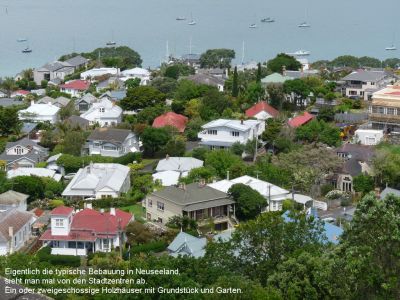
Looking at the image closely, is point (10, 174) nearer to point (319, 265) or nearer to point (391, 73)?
point (319, 265)

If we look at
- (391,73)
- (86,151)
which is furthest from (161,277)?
(391,73)

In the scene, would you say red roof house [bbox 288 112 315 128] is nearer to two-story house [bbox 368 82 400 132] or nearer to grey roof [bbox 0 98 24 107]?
two-story house [bbox 368 82 400 132]

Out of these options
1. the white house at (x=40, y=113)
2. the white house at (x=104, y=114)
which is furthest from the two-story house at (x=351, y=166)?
the white house at (x=40, y=113)

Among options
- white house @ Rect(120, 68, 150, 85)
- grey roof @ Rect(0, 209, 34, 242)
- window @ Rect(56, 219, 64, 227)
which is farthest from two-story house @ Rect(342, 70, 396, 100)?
window @ Rect(56, 219, 64, 227)

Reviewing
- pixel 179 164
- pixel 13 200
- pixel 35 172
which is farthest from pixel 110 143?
pixel 13 200

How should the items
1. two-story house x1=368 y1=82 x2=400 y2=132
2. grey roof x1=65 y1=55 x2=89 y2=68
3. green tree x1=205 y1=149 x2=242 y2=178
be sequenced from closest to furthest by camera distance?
green tree x1=205 y1=149 x2=242 y2=178
two-story house x1=368 y1=82 x2=400 y2=132
grey roof x1=65 y1=55 x2=89 y2=68
